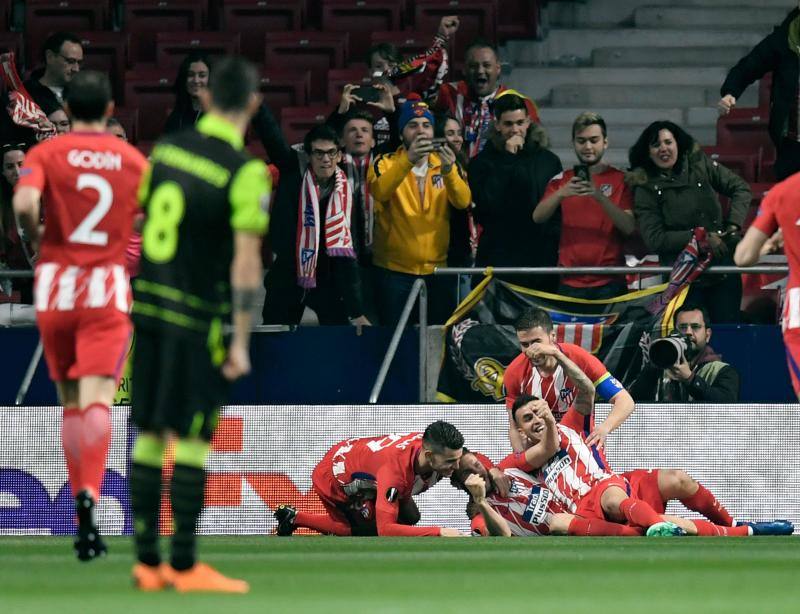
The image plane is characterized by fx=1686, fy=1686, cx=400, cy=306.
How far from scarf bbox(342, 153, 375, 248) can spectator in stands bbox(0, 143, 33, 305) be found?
95.6 inches

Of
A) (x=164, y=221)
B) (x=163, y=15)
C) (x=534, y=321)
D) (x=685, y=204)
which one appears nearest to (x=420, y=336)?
(x=534, y=321)

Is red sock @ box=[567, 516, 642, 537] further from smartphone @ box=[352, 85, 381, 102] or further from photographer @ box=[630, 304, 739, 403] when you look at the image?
smartphone @ box=[352, 85, 381, 102]

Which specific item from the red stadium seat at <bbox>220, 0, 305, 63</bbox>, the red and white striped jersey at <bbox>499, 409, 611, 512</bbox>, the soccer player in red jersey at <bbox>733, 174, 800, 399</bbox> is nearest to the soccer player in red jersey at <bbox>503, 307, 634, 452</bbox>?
the red and white striped jersey at <bbox>499, 409, 611, 512</bbox>

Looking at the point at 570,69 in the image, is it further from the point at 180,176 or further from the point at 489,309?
the point at 180,176

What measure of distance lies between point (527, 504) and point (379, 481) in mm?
1107

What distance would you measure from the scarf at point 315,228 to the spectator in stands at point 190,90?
1160 mm

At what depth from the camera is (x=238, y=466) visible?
12.3 meters

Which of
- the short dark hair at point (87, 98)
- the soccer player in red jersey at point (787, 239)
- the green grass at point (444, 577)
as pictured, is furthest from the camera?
the soccer player in red jersey at point (787, 239)

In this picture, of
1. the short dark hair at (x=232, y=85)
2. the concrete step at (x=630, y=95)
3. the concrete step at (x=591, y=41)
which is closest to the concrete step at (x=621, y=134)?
the concrete step at (x=630, y=95)

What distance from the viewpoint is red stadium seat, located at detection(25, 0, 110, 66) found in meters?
17.4

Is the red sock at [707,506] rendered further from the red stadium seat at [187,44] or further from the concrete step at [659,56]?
the red stadium seat at [187,44]

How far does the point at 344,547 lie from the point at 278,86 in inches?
308

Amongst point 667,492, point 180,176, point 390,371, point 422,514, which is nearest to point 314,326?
point 390,371

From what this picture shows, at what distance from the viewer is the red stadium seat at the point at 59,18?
17.4 meters
